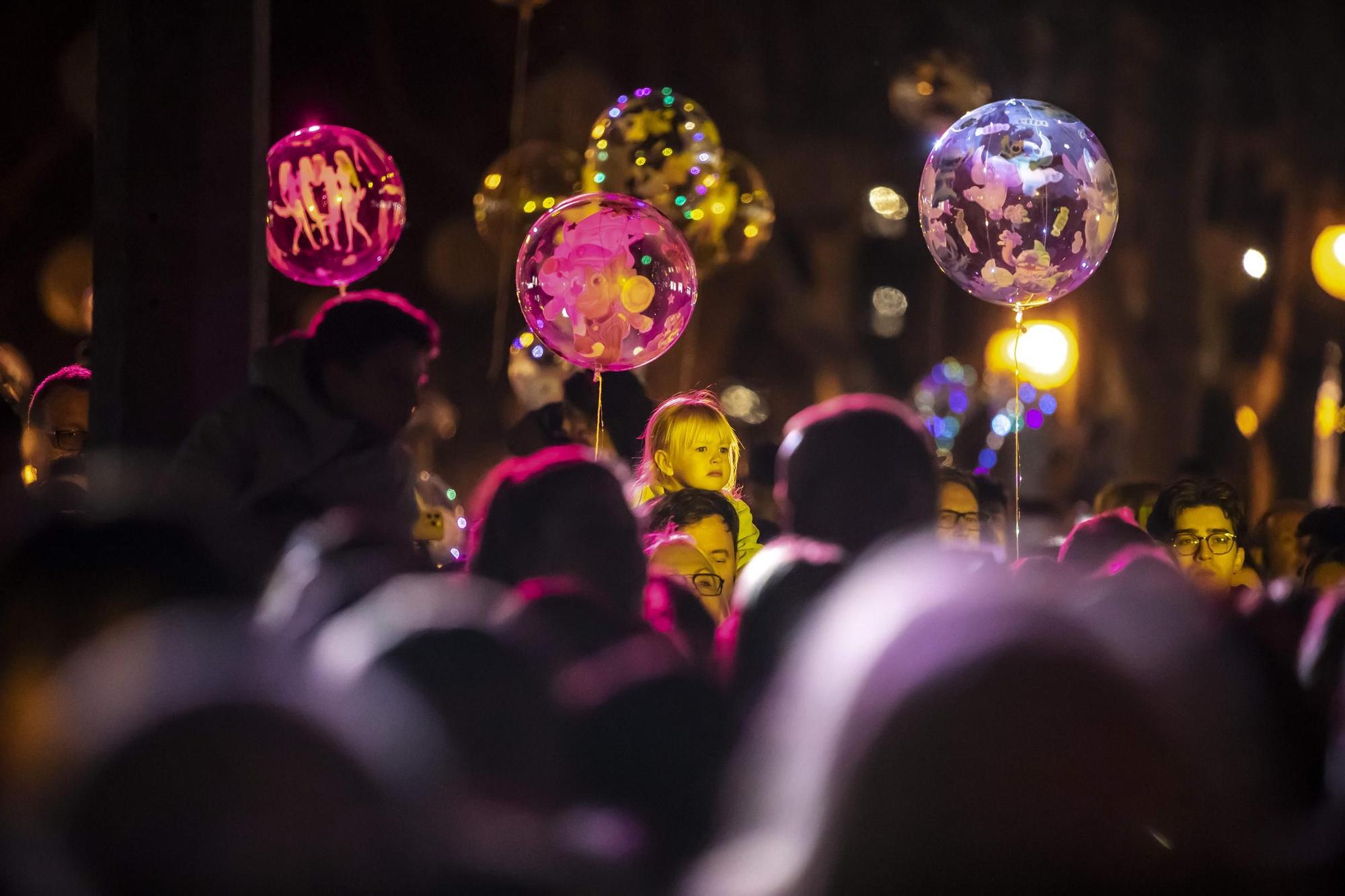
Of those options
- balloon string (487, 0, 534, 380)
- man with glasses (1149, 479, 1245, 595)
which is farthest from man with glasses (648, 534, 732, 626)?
balloon string (487, 0, 534, 380)

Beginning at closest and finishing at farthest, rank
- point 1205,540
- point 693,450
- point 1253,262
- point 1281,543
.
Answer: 1. point 1205,540
2. point 693,450
3. point 1281,543
4. point 1253,262

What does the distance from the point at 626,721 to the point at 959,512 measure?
2541 mm

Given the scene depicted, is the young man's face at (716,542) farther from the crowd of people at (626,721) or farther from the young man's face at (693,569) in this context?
the crowd of people at (626,721)

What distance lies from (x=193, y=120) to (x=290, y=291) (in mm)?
4559

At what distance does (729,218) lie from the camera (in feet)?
18.4

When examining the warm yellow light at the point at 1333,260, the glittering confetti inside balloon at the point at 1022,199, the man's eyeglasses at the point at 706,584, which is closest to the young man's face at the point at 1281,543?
the glittering confetti inside balloon at the point at 1022,199

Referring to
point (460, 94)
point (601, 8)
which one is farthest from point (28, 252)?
point (601, 8)

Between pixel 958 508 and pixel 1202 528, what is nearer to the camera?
pixel 1202 528

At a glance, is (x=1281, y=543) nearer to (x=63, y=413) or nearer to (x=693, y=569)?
(x=693, y=569)

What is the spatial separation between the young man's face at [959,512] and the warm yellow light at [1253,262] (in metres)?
7.21

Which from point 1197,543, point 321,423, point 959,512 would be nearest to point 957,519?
point 959,512

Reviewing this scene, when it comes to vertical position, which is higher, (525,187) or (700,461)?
(525,187)

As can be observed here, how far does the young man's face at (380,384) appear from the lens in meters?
3.22

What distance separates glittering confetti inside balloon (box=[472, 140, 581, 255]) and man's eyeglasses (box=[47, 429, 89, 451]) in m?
1.94
